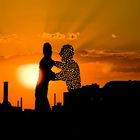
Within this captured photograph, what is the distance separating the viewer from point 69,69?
21.4 m

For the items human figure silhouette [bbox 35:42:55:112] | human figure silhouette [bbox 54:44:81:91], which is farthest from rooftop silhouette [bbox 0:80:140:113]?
human figure silhouette [bbox 35:42:55:112]

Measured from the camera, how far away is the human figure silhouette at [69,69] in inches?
834

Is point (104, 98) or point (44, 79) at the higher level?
point (44, 79)

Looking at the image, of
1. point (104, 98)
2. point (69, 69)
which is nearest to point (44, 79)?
point (69, 69)

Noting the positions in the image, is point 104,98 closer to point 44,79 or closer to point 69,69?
point 69,69

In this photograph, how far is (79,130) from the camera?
19.9 metres

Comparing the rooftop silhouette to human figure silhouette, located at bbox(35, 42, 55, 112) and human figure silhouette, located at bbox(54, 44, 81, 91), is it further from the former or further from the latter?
human figure silhouette, located at bbox(35, 42, 55, 112)

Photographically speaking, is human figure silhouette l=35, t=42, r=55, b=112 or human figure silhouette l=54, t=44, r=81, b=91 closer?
human figure silhouette l=54, t=44, r=81, b=91

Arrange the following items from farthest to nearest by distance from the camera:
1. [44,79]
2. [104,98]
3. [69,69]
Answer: [44,79] < [69,69] < [104,98]

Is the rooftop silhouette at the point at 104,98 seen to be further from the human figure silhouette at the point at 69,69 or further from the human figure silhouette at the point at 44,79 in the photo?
the human figure silhouette at the point at 44,79

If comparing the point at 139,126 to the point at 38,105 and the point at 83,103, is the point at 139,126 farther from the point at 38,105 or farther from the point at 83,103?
the point at 38,105

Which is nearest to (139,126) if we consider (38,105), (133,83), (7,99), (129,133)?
(129,133)

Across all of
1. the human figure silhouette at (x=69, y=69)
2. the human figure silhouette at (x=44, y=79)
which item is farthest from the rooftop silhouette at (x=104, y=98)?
the human figure silhouette at (x=44, y=79)

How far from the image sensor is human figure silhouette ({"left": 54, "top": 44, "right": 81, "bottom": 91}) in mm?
21175
